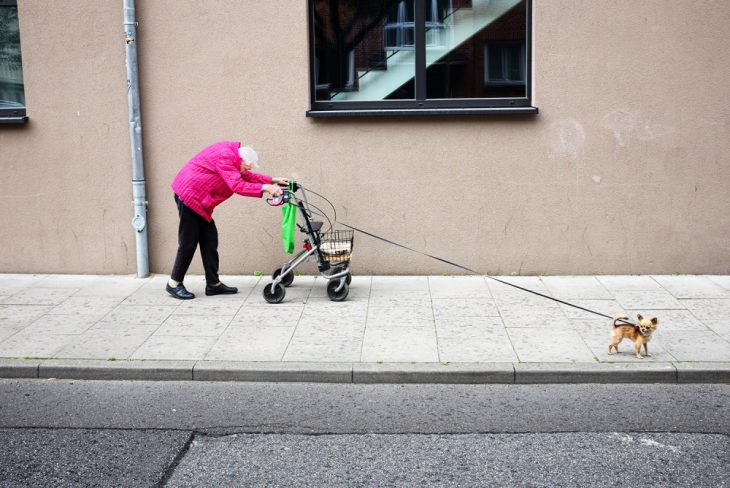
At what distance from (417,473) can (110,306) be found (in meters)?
4.51

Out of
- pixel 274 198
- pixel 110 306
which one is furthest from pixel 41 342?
pixel 274 198

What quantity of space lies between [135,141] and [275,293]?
2.44 m

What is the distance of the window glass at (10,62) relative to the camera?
368 inches

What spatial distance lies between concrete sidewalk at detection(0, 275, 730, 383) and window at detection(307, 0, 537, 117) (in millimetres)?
1980

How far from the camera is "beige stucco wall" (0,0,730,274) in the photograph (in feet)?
28.8

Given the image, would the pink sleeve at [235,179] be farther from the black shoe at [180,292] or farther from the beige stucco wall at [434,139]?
the black shoe at [180,292]

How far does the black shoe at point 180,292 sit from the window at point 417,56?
7.75 ft

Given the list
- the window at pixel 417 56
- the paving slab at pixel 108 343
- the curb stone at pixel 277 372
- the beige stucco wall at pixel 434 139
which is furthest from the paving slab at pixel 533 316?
the paving slab at pixel 108 343

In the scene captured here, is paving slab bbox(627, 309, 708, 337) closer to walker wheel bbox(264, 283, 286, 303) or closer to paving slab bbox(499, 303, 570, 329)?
paving slab bbox(499, 303, 570, 329)

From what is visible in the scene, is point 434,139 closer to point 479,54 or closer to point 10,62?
point 479,54

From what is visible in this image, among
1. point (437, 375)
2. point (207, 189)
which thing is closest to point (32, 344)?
point (207, 189)

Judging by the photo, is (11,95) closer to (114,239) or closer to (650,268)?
(114,239)

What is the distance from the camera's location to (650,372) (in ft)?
20.5

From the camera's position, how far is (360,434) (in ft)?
17.6
